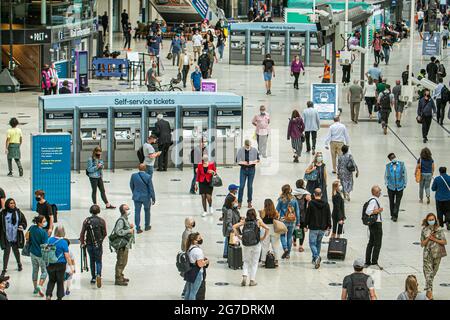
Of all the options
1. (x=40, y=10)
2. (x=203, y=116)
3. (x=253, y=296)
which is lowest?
(x=253, y=296)

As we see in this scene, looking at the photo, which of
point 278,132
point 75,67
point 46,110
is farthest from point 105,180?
point 75,67

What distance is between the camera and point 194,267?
17562mm

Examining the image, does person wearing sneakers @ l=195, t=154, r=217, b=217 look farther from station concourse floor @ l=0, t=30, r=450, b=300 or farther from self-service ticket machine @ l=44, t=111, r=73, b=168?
self-service ticket machine @ l=44, t=111, r=73, b=168

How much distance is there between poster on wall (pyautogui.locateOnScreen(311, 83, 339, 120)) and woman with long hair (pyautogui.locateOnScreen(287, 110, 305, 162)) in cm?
564

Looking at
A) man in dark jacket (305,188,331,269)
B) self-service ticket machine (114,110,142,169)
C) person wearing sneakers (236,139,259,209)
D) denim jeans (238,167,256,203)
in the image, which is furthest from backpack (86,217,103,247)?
self-service ticket machine (114,110,142,169)

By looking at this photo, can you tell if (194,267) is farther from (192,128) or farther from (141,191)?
(192,128)

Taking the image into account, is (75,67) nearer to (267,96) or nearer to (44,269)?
(267,96)

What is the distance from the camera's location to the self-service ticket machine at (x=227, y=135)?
97.4ft

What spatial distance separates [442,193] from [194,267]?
23.1ft

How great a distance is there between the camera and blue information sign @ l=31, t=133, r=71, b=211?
24.2 meters

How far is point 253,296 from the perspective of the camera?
18.6 metres

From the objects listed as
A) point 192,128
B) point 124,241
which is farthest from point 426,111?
point 124,241

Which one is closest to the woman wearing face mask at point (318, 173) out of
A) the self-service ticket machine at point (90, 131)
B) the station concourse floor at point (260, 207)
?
the station concourse floor at point (260, 207)

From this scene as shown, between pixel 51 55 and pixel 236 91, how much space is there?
6.44m
